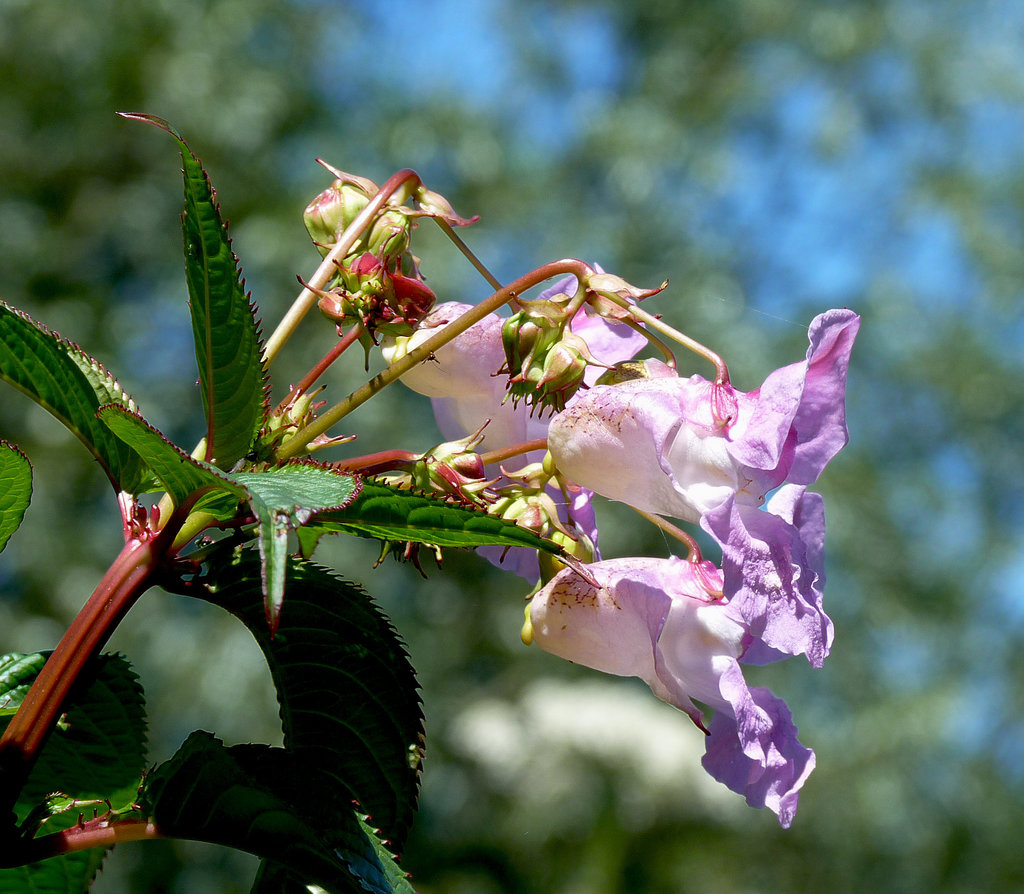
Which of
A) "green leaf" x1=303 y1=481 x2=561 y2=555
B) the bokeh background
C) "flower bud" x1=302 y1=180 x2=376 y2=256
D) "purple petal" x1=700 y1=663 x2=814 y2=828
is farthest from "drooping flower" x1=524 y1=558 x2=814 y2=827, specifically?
the bokeh background

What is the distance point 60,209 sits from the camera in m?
4.76

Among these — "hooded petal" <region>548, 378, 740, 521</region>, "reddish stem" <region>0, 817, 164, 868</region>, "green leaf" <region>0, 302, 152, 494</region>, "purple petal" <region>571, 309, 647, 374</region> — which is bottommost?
"reddish stem" <region>0, 817, 164, 868</region>

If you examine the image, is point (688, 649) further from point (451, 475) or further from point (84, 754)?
point (84, 754)

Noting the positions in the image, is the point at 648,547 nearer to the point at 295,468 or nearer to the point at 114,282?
the point at 114,282

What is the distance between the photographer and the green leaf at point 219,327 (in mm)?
384

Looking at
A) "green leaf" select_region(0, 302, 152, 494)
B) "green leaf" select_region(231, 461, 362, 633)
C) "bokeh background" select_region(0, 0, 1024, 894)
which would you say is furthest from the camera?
"bokeh background" select_region(0, 0, 1024, 894)

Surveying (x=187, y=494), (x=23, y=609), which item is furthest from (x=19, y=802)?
(x=23, y=609)

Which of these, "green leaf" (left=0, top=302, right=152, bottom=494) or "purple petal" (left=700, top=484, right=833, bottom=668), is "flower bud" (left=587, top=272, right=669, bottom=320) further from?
"green leaf" (left=0, top=302, right=152, bottom=494)

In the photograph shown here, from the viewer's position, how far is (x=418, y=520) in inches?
15.2

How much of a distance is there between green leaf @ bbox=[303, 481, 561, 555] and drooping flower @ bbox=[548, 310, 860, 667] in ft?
0.30

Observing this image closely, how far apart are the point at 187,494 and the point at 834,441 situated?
0.27m

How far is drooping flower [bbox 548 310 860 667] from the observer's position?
1.37 ft

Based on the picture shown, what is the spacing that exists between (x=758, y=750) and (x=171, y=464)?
0.90 feet

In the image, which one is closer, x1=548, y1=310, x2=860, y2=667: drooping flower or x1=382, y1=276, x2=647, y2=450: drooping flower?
x1=548, y1=310, x2=860, y2=667: drooping flower
